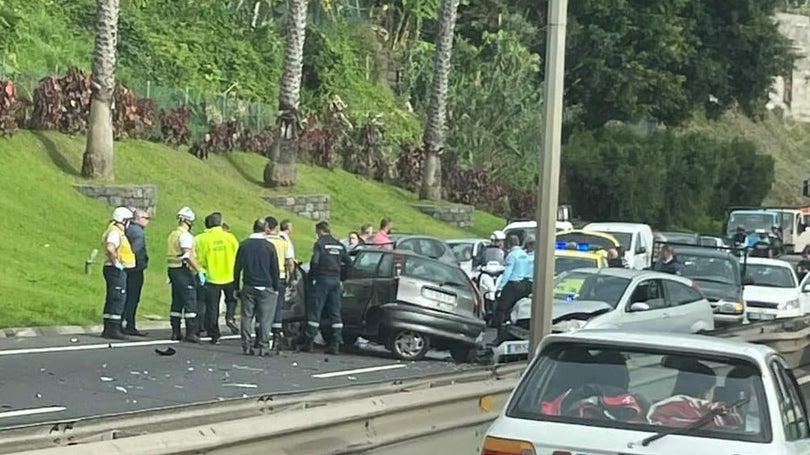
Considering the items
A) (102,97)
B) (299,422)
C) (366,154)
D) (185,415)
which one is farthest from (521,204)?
(185,415)

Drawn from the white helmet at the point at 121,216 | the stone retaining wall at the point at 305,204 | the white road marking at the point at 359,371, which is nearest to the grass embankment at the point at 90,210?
the stone retaining wall at the point at 305,204

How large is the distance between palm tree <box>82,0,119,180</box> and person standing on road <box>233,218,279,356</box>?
1098 cm

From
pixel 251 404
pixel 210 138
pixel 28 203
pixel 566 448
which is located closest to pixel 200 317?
pixel 28 203

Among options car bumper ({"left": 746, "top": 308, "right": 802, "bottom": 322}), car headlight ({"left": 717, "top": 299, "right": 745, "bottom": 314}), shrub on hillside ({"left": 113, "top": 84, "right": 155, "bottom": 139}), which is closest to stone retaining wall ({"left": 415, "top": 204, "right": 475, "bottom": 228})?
shrub on hillside ({"left": 113, "top": 84, "right": 155, "bottom": 139})

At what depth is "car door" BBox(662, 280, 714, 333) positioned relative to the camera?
1911 cm

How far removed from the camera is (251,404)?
8.56 meters

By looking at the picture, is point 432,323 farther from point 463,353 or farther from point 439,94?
point 439,94

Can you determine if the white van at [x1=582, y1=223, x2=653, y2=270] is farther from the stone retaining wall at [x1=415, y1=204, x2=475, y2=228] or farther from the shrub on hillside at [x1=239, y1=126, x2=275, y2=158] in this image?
the stone retaining wall at [x1=415, y1=204, x2=475, y2=228]

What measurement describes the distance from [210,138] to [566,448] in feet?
93.4

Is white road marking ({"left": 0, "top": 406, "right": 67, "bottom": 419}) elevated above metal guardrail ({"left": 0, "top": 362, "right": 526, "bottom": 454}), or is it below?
below

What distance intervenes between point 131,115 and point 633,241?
11.5 m

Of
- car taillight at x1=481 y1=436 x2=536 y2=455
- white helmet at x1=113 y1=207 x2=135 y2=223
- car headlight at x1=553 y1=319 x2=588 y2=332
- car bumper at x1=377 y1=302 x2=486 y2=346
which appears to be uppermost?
white helmet at x1=113 y1=207 x2=135 y2=223

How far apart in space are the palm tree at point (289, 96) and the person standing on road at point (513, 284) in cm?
1510

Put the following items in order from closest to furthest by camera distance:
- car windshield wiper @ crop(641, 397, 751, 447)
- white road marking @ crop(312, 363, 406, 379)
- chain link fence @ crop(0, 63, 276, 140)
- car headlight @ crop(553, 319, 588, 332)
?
car windshield wiper @ crop(641, 397, 751, 447) < white road marking @ crop(312, 363, 406, 379) < car headlight @ crop(553, 319, 588, 332) < chain link fence @ crop(0, 63, 276, 140)
